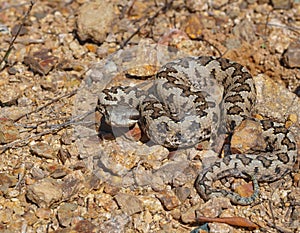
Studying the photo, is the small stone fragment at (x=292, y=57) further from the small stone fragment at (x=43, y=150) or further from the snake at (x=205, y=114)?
the small stone fragment at (x=43, y=150)

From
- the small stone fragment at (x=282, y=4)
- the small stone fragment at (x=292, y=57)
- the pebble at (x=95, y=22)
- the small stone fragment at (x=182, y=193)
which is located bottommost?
the small stone fragment at (x=182, y=193)

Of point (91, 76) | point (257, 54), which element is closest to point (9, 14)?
point (91, 76)

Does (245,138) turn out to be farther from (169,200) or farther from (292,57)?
(292,57)

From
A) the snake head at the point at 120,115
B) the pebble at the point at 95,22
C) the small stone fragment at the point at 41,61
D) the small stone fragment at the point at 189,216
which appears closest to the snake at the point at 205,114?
the snake head at the point at 120,115

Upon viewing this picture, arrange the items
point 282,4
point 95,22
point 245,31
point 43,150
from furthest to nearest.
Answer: point 282,4
point 245,31
point 95,22
point 43,150

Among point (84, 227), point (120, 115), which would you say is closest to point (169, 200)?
point (84, 227)

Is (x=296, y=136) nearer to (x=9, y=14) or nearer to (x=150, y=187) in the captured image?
(x=150, y=187)

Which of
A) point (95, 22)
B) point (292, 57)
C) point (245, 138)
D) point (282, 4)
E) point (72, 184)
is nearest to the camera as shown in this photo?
point (72, 184)
